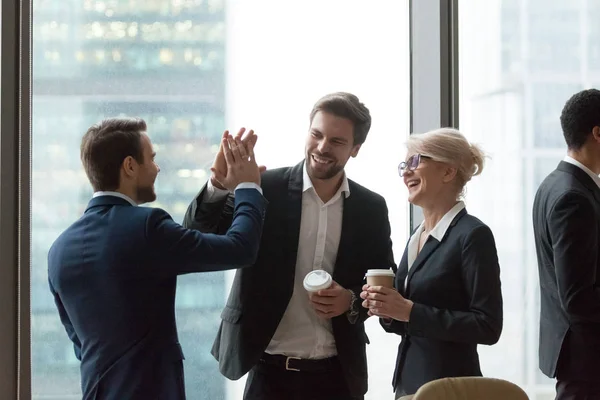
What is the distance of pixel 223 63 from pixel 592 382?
1834 millimetres

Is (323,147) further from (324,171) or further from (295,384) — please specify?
(295,384)

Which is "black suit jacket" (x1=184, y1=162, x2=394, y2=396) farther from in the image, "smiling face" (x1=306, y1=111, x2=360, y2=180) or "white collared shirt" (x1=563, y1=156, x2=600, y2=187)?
"white collared shirt" (x1=563, y1=156, x2=600, y2=187)

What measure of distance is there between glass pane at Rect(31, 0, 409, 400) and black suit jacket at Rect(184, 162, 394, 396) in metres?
0.58

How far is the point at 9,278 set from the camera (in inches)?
114

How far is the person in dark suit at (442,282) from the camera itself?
234 centimetres

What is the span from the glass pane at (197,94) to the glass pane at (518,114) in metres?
0.32

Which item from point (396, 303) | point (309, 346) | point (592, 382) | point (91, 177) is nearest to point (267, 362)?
point (309, 346)

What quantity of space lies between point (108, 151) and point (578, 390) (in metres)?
1.74

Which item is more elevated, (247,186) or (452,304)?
(247,186)

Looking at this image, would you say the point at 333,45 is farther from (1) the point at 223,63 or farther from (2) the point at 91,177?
(2) the point at 91,177

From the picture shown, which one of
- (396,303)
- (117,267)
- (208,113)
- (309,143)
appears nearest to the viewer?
(117,267)

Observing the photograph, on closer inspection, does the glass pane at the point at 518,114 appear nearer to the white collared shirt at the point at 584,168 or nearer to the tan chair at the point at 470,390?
the white collared shirt at the point at 584,168

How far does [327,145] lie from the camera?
2516 millimetres

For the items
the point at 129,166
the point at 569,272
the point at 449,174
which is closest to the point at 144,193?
the point at 129,166
